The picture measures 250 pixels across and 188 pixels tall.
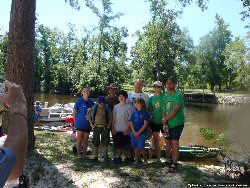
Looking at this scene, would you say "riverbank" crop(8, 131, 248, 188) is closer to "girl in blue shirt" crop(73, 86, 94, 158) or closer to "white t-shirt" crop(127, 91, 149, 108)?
"girl in blue shirt" crop(73, 86, 94, 158)

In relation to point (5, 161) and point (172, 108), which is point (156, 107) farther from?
point (5, 161)

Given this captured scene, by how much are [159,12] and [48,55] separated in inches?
1311

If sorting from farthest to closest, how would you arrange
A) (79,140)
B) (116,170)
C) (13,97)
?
(79,140)
(116,170)
(13,97)

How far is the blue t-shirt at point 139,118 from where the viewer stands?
7324 mm

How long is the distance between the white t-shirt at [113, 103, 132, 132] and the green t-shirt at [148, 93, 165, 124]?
504 millimetres

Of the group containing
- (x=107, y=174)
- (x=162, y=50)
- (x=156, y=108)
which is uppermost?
(x=162, y=50)

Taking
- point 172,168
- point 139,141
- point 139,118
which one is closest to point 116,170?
point 139,141

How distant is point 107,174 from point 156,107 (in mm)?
1931

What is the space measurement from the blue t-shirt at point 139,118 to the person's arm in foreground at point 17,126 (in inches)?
219

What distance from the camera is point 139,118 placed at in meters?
7.34

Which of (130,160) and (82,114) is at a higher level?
(82,114)

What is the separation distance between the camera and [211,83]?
6116 cm

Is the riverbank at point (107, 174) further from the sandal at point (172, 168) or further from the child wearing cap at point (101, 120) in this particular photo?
the child wearing cap at point (101, 120)

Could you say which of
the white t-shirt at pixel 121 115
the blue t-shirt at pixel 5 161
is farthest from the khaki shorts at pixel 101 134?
the blue t-shirt at pixel 5 161
